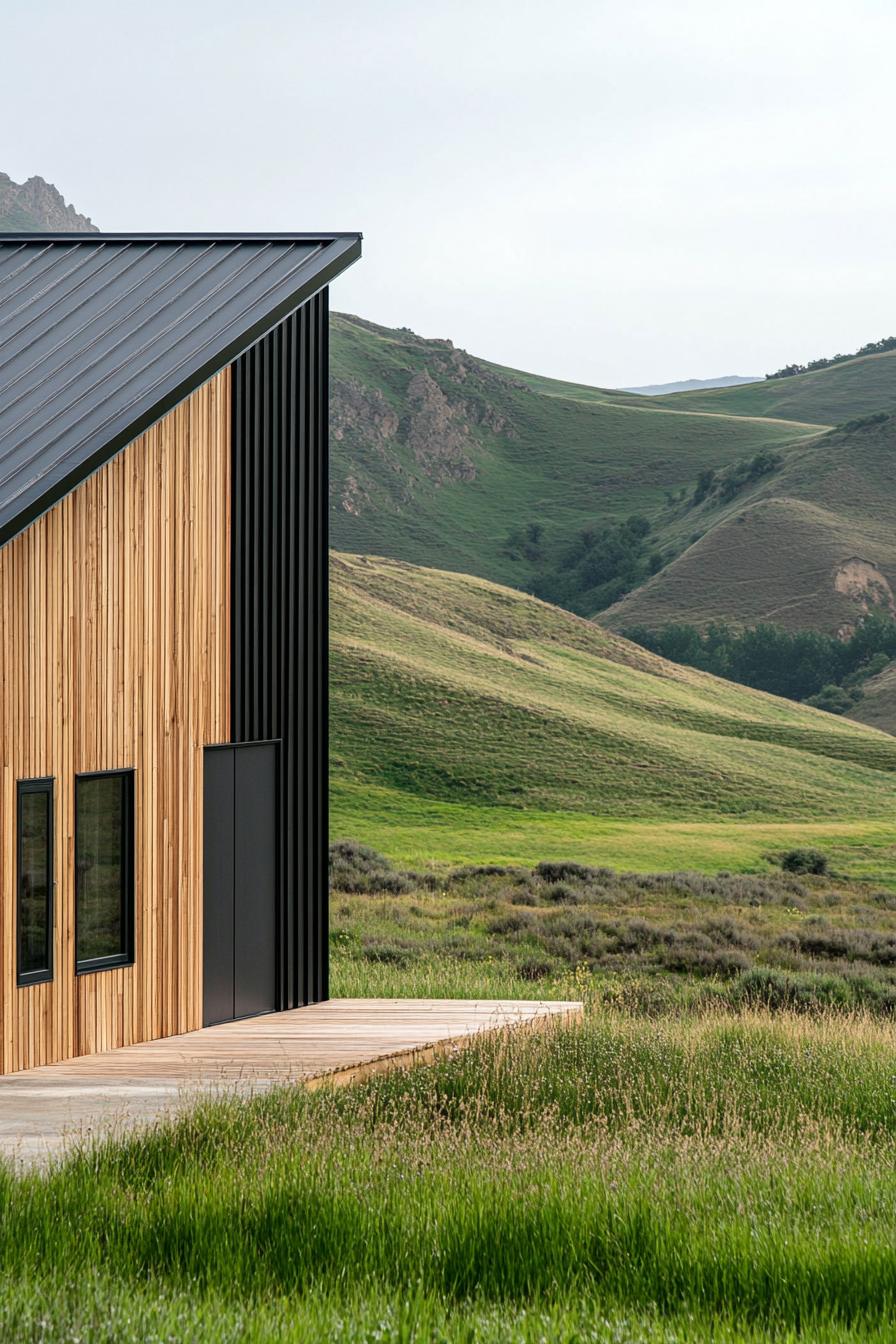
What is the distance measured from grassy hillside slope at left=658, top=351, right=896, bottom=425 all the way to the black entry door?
148 metres

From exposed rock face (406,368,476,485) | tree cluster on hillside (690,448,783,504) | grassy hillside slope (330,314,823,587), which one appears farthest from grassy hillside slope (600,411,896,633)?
exposed rock face (406,368,476,485)

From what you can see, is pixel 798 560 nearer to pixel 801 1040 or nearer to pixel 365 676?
pixel 365 676

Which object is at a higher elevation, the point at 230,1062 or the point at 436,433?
the point at 436,433

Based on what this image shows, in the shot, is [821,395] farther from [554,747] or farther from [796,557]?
[554,747]

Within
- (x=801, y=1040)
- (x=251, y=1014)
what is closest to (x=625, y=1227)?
(x=801, y=1040)

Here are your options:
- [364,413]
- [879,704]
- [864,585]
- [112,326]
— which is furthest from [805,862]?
[364,413]

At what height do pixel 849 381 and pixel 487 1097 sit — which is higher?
pixel 849 381

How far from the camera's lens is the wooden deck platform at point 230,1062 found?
8.85 meters

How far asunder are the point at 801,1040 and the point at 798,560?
9315cm

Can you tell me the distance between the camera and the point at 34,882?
11164mm

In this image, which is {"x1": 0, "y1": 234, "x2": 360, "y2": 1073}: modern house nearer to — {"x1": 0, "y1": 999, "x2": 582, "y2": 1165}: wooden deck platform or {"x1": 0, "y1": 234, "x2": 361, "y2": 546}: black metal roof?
{"x1": 0, "y1": 234, "x2": 361, "y2": 546}: black metal roof

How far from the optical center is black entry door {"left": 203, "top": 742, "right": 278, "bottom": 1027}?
13.3 metres

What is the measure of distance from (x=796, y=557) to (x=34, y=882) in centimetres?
9640

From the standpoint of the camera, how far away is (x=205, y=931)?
1320cm
